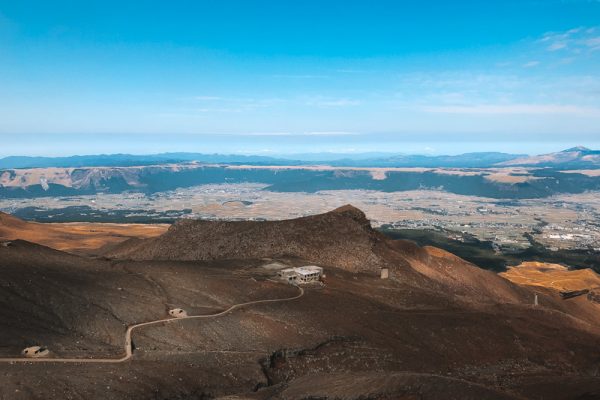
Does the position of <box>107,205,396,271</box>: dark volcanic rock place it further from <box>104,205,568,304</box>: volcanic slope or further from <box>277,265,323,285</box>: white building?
<box>277,265,323,285</box>: white building

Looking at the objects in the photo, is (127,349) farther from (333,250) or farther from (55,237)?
(55,237)

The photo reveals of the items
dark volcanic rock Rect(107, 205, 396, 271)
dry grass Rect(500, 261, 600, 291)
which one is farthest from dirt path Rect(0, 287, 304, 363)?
dry grass Rect(500, 261, 600, 291)

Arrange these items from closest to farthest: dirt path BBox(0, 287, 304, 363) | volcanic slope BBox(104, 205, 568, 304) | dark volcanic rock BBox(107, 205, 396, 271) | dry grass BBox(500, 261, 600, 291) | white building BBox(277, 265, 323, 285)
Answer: dirt path BBox(0, 287, 304, 363) < white building BBox(277, 265, 323, 285) < volcanic slope BBox(104, 205, 568, 304) < dark volcanic rock BBox(107, 205, 396, 271) < dry grass BBox(500, 261, 600, 291)

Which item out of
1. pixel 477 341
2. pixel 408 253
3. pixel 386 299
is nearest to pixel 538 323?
pixel 477 341

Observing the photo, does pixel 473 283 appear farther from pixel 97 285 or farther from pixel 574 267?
pixel 574 267

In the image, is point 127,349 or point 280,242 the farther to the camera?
point 280,242

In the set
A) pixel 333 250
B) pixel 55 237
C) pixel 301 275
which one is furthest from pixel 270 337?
pixel 55 237
